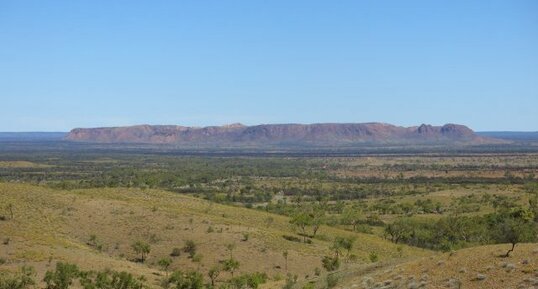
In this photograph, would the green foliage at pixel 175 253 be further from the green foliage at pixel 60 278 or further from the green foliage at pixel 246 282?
the green foliage at pixel 60 278

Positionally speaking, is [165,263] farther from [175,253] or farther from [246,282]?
[246,282]

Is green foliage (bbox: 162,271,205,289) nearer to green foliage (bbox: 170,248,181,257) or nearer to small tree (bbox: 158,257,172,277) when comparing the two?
small tree (bbox: 158,257,172,277)

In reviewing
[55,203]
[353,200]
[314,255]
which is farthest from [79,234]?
[353,200]

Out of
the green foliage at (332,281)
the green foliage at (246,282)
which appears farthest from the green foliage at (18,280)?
the green foliage at (332,281)

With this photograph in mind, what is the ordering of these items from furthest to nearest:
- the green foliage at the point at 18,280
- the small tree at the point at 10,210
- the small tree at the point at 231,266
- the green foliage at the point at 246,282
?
the small tree at the point at 10,210 → the small tree at the point at 231,266 → the green foliage at the point at 246,282 → the green foliage at the point at 18,280

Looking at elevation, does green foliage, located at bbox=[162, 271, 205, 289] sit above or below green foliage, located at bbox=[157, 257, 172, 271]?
above

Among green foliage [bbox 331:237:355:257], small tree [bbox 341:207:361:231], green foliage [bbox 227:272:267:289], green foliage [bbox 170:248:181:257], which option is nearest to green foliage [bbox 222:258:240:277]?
green foliage [bbox 227:272:267:289]
